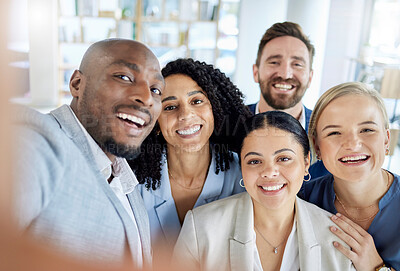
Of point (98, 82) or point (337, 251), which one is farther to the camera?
point (337, 251)

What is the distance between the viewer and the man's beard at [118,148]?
4.02ft

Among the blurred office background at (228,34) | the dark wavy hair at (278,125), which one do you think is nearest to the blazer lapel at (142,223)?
the dark wavy hair at (278,125)

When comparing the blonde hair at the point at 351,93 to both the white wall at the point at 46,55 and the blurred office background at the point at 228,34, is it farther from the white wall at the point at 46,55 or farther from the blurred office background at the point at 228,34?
the white wall at the point at 46,55

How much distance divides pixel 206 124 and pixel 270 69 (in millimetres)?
908

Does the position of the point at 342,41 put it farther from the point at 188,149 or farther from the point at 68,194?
the point at 68,194

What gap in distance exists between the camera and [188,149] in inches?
65.9

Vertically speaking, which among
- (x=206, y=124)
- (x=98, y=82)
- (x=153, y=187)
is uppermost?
(x=98, y=82)

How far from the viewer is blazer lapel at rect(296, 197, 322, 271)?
143 centimetres

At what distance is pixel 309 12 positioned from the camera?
14.3ft

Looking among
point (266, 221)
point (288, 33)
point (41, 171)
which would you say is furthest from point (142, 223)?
point (288, 33)

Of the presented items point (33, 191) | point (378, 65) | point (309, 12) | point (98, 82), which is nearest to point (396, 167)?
point (378, 65)

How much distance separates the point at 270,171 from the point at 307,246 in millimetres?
344

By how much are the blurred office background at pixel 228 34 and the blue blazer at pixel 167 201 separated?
9.95 ft

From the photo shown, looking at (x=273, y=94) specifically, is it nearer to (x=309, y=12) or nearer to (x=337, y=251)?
(x=337, y=251)
